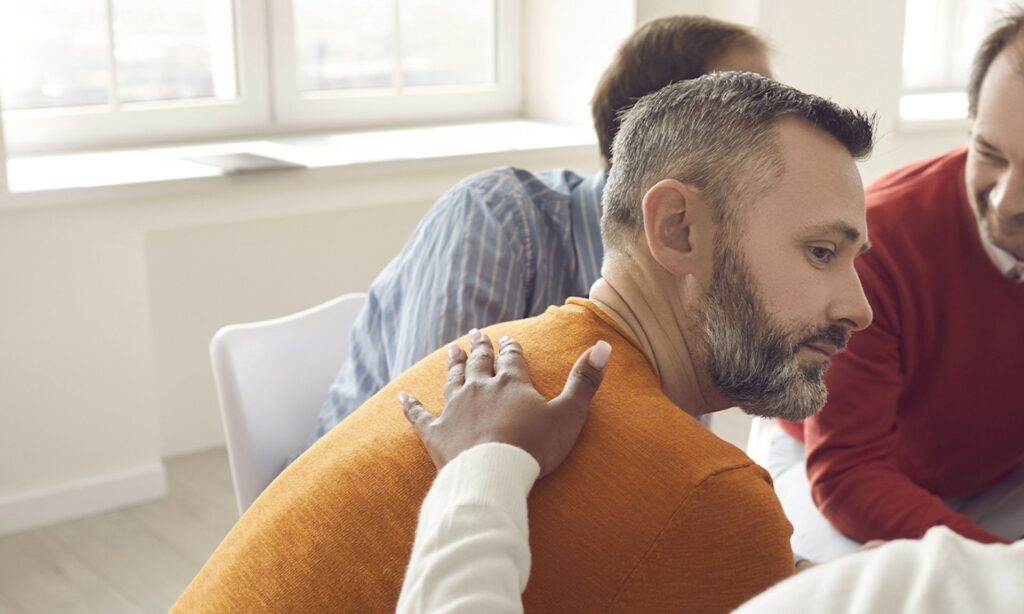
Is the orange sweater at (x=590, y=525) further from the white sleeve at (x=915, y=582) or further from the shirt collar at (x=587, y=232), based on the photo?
the shirt collar at (x=587, y=232)

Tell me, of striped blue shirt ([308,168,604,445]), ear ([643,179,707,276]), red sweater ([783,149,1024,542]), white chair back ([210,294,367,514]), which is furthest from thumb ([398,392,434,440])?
red sweater ([783,149,1024,542])

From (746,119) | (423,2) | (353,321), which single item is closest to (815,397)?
(746,119)

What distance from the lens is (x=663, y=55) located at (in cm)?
188

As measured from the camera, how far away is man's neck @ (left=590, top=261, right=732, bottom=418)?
119 cm

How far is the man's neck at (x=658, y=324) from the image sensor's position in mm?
1191

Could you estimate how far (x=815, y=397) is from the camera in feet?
4.09

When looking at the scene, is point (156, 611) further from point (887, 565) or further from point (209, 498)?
point (887, 565)

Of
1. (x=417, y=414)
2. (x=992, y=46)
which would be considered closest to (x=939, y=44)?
(x=992, y=46)

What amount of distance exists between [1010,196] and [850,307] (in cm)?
64

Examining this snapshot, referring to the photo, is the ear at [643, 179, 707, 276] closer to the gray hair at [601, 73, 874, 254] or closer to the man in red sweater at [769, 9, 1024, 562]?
the gray hair at [601, 73, 874, 254]

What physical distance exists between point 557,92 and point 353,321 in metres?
2.27

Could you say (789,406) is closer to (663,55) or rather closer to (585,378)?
(585,378)

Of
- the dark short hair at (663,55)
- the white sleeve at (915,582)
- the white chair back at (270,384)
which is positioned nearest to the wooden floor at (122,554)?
the white chair back at (270,384)

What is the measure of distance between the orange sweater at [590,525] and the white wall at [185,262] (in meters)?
2.08
